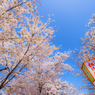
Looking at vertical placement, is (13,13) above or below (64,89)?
above

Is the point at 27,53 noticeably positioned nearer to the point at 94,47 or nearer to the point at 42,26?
the point at 42,26

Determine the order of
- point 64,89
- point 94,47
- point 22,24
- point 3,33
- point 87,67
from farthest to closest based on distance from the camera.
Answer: point 64,89, point 94,47, point 22,24, point 3,33, point 87,67

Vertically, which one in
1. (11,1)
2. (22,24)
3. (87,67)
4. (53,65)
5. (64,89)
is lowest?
(64,89)

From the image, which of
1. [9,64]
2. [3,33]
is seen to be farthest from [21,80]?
[3,33]

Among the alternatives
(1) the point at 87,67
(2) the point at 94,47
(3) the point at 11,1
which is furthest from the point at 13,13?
(2) the point at 94,47

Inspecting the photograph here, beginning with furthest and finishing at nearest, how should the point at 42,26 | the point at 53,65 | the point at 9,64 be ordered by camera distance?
1. the point at 53,65
2. the point at 42,26
3. the point at 9,64

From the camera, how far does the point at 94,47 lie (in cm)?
607

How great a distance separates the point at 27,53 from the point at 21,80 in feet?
5.79

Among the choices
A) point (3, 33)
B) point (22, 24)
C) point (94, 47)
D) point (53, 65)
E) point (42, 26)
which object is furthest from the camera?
point (53, 65)

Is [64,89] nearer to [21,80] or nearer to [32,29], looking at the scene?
[21,80]

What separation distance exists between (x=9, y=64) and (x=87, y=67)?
14.8ft

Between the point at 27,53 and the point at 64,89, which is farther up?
the point at 27,53

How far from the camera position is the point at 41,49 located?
15.2ft

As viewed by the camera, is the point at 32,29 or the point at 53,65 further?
the point at 53,65
